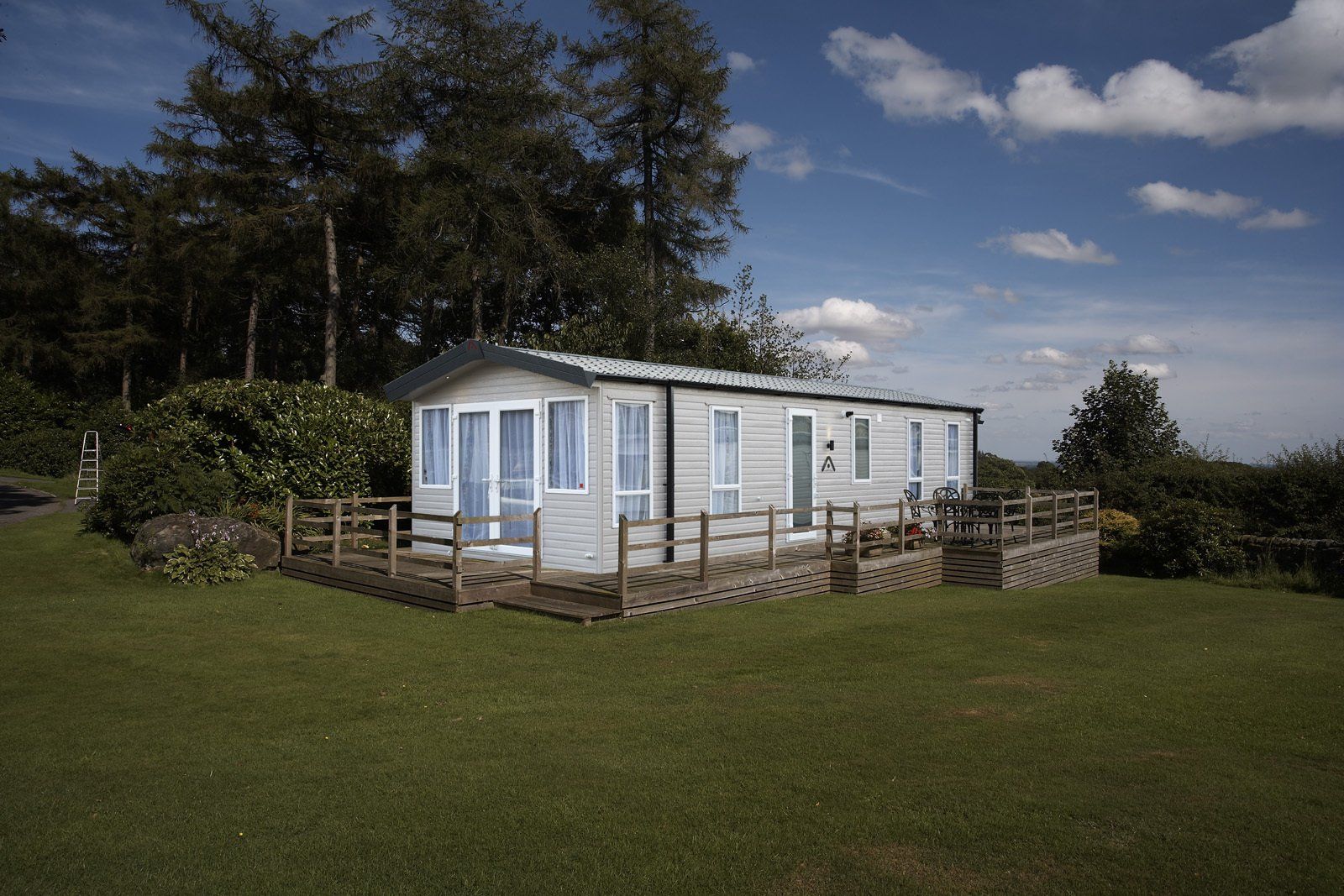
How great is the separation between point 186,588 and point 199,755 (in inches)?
269

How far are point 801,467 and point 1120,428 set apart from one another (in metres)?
11.2

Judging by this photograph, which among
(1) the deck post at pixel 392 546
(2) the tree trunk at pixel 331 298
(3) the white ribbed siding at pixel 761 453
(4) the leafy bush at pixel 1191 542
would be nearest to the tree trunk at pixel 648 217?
(2) the tree trunk at pixel 331 298

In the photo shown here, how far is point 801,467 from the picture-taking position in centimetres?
1418

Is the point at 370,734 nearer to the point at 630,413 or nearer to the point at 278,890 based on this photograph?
the point at 278,890

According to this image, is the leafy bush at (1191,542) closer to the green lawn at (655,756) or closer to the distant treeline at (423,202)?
the green lawn at (655,756)

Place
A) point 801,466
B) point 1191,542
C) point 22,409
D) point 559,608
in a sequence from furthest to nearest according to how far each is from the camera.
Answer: point 22,409 → point 1191,542 → point 801,466 → point 559,608

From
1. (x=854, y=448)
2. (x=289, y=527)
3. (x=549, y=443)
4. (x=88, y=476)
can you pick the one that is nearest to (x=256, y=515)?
(x=289, y=527)

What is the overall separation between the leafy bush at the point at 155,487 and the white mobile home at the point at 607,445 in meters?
3.01

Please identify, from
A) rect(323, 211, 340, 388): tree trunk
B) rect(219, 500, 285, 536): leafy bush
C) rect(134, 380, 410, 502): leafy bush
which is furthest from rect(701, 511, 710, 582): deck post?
rect(323, 211, 340, 388): tree trunk

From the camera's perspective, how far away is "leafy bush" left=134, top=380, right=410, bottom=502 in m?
14.7

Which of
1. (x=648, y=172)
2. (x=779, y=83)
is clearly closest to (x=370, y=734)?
(x=779, y=83)

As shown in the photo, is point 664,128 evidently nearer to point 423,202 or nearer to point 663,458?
point 423,202

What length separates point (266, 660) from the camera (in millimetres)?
7727

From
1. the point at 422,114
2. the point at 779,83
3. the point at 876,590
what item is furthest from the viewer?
the point at 422,114
